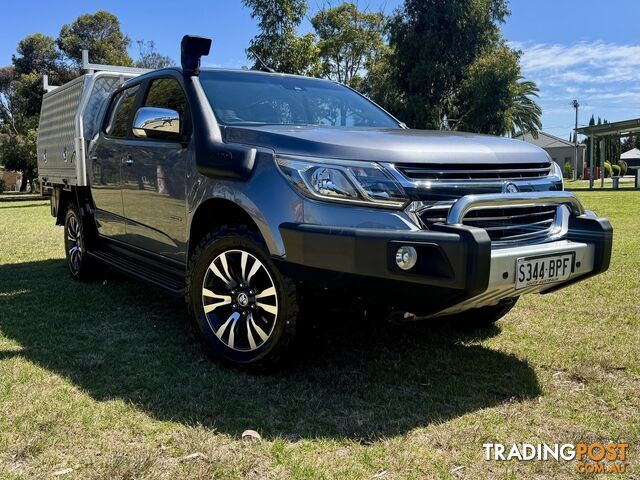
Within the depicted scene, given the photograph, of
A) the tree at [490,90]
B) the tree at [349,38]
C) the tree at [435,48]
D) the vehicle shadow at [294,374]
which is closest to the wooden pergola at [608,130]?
the tree at [490,90]

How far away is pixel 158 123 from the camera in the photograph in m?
3.83

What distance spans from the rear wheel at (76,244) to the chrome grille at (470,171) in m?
3.95

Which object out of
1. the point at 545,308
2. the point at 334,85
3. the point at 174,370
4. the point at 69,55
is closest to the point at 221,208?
the point at 174,370

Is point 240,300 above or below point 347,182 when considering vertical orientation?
below

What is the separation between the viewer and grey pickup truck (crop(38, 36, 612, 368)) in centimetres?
285

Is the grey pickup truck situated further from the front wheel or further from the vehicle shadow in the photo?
the vehicle shadow

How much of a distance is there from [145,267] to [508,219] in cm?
277

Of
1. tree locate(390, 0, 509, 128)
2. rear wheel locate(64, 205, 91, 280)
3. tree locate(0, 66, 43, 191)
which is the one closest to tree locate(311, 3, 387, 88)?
tree locate(390, 0, 509, 128)

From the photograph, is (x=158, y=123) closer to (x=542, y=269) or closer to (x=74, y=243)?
(x=542, y=269)

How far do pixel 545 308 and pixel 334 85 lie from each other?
8.32 ft

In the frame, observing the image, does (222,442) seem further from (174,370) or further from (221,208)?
(221,208)

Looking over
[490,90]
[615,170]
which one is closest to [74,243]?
[490,90]

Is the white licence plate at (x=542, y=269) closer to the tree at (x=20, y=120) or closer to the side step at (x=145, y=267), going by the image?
the side step at (x=145, y=267)

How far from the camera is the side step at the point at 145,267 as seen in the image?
162 inches
